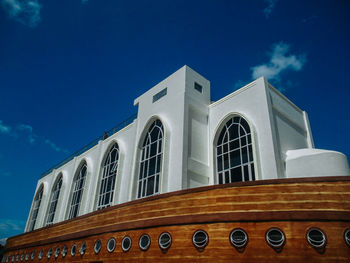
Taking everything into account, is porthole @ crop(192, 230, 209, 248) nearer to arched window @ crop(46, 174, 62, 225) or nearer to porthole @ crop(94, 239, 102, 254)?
porthole @ crop(94, 239, 102, 254)

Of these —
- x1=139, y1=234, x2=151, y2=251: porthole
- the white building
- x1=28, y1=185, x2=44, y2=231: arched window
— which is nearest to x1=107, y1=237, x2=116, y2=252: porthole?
x1=139, y1=234, x2=151, y2=251: porthole

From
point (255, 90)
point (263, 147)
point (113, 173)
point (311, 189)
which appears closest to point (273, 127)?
point (263, 147)

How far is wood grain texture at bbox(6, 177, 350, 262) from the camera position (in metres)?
6.39

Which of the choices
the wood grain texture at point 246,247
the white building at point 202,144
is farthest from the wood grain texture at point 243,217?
the white building at point 202,144

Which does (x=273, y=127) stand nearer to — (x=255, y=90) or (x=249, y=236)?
(x=255, y=90)

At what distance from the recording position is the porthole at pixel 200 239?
7426mm

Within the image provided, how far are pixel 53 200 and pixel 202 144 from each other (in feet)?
53.3

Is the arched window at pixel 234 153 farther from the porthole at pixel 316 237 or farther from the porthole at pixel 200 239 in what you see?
the porthole at pixel 316 237

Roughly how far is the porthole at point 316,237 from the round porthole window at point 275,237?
565 millimetres

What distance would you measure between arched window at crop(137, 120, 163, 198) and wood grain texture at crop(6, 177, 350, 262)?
12.2ft

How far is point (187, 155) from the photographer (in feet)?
41.4

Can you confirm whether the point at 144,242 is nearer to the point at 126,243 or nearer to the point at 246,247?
the point at 126,243

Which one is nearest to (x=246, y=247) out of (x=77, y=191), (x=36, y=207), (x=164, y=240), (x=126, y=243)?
(x=164, y=240)

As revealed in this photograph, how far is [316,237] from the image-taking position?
632cm
